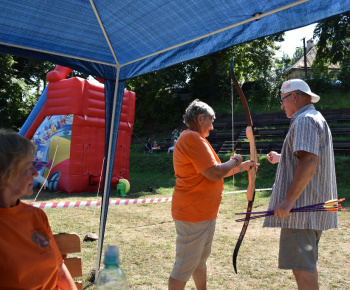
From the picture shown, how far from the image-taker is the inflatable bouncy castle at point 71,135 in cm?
1002

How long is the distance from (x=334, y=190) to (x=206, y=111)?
42.4 inches

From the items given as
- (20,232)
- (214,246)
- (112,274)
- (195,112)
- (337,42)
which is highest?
(337,42)

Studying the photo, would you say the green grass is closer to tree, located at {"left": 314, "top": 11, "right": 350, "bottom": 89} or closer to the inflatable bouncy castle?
the inflatable bouncy castle

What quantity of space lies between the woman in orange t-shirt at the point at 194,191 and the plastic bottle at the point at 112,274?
1.43m

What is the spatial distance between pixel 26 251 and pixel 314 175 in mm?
1788

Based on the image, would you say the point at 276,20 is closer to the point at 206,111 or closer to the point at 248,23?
the point at 248,23

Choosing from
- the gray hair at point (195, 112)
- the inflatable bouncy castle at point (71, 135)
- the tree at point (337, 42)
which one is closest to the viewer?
the gray hair at point (195, 112)

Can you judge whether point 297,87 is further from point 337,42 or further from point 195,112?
point 337,42

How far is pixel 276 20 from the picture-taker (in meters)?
2.26

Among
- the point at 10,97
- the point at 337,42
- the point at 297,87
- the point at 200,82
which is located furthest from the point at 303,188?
the point at 200,82

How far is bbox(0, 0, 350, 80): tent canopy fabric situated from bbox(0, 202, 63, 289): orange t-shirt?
155 centimetres

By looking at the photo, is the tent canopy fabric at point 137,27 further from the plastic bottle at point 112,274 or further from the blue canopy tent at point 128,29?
the plastic bottle at point 112,274

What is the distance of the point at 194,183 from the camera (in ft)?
9.47

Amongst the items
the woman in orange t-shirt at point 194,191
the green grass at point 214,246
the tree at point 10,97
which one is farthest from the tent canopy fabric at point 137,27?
the tree at point 10,97
